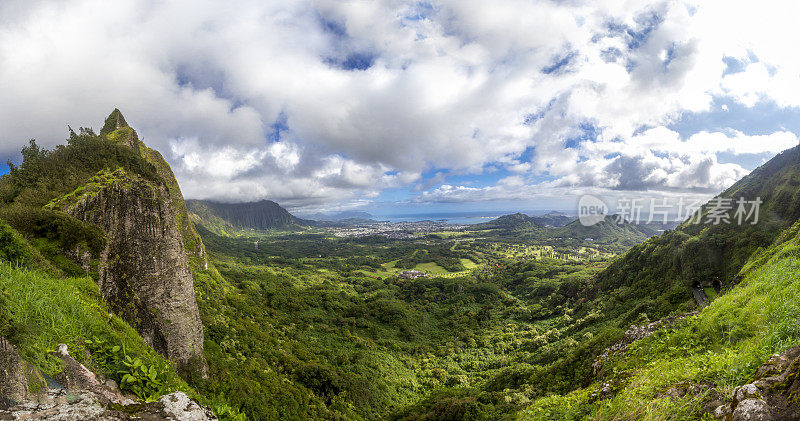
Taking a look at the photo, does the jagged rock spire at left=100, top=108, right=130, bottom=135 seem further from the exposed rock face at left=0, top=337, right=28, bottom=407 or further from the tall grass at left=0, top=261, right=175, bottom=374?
the exposed rock face at left=0, top=337, right=28, bottom=407

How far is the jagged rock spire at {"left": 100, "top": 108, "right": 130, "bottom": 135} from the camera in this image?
57.5m

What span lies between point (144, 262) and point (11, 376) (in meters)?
19.5

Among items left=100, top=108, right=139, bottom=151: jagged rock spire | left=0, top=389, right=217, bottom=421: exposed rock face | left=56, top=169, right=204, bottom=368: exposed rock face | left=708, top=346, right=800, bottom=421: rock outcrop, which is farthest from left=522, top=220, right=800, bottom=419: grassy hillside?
left=100, top=108, right=139, bottom=151: jagged rock spire

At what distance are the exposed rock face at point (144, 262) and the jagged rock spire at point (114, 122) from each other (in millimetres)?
54052

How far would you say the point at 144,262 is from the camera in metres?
20.2

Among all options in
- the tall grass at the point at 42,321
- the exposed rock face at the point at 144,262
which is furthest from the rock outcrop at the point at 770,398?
the exposed rock face at the point at 144,262

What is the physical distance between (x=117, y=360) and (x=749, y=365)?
609 inches

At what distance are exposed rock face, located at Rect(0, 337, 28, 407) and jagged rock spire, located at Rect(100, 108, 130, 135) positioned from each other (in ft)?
251

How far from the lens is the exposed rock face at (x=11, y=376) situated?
4707 millimetres

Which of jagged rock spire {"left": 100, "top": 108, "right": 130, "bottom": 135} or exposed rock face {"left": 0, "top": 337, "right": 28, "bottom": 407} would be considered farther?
jagged rock spire {"left": 100, "top": 108, "right": 130, "bottom": 135}

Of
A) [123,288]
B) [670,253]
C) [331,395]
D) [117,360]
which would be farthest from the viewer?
[670,253]

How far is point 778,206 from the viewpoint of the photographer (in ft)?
130

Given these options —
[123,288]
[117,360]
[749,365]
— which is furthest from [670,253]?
[123,288]

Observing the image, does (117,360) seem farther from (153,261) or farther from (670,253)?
(670,253)
